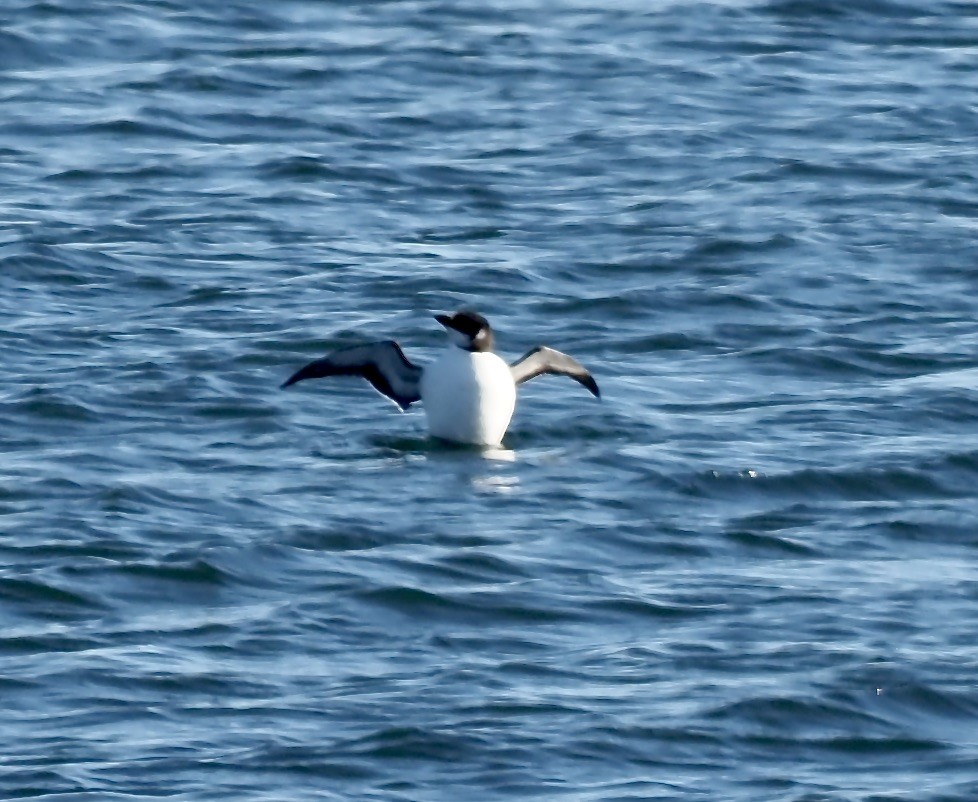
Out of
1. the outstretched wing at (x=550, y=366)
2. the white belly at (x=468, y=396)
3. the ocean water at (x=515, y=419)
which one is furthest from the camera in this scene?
the outstretched wing at (x=550, y=366)

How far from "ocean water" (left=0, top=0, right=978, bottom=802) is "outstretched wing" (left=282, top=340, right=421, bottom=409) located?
0.88 feet

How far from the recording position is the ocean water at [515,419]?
884 cm

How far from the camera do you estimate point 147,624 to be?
384 inches

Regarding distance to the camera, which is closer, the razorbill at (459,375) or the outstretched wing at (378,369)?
the razorbill at (459,375)

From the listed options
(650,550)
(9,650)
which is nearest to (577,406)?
(650,550)

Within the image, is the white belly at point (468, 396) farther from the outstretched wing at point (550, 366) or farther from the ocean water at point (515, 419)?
the outstretched wing at point (550, 366)

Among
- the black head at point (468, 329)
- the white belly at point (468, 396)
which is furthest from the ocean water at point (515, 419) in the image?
the black head at point (468, 329)

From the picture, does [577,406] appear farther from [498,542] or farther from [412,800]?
[412,800]

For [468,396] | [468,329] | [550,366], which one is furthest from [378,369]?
[550,366]

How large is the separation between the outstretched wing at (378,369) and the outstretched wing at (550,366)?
56cm

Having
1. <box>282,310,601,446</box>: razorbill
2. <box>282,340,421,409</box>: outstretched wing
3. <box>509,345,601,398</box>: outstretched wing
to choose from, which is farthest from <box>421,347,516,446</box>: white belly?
<box>509,345,601,398</box>: outstretched wing

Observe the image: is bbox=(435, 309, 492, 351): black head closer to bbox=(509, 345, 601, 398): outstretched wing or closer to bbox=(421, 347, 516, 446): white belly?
bbox=(421, 347, 516, 446): white belly

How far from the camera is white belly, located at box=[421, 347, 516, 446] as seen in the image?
12.3 metres

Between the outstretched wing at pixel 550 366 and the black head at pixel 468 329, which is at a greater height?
the black head at pixel 468 329
